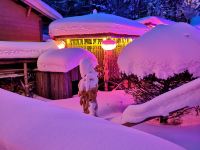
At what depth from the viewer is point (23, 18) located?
43.8ft

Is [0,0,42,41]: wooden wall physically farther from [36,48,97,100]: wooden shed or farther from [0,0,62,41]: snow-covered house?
[36,48,97,100]: wooden shed

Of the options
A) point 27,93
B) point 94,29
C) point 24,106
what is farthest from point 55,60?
point 24,106

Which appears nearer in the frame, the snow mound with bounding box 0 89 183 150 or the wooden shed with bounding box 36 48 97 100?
the snow mound with bounding box 0 89 183 150

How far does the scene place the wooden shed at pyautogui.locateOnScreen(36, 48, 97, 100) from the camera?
40.0 feet

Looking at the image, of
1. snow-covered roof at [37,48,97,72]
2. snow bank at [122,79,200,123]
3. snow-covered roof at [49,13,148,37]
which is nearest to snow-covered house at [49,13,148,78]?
snow-covered roof at [49,13,148,37]

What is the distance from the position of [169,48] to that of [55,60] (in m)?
6.04

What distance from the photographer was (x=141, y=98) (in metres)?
8.04

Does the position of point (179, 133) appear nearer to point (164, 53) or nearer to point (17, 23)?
point (164, 53)

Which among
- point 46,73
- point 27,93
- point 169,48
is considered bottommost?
point 27,93

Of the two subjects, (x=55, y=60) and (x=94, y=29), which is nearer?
(x=55, y=60)

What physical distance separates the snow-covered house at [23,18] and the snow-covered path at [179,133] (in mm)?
8327

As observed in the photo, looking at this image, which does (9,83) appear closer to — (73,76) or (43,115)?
(73,76)

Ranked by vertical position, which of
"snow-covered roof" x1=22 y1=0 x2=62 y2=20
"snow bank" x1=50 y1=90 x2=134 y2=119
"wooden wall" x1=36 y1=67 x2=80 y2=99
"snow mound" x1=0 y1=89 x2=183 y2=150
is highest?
"snow-covered roof" x1=22 y1=0 x2=62 y2=20

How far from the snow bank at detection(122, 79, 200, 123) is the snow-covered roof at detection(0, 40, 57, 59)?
920cm
